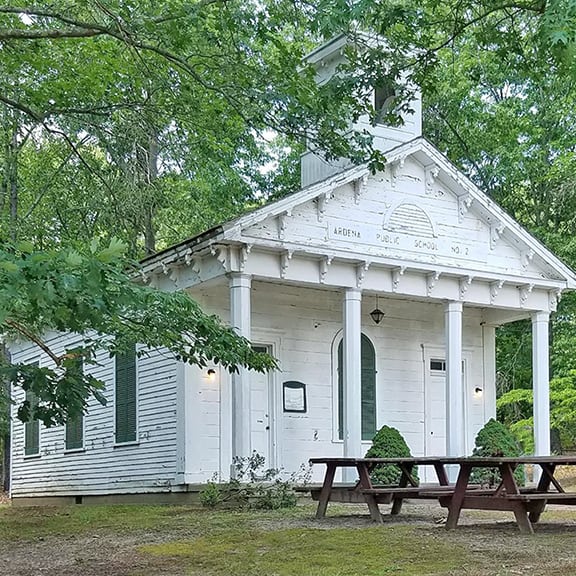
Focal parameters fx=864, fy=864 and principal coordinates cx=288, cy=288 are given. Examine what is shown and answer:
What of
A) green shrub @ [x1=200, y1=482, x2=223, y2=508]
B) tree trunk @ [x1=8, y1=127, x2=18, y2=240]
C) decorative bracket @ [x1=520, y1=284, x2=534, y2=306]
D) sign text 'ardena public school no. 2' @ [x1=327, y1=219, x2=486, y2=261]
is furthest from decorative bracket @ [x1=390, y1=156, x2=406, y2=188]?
tree trunk @ [x1=8, y1=127, x2=18, y2=240]

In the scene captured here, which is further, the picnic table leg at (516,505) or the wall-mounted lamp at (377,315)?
the wall-mounted lamp at (377,315)

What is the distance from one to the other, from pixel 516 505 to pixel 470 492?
120cm

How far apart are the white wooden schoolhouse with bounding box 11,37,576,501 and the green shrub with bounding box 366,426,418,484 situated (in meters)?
0.29

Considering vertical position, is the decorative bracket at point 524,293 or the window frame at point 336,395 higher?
the decorative bracket at point 524,293

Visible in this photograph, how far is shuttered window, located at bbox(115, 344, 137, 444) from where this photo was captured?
15.1 meters

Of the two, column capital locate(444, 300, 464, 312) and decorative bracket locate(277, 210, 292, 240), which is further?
column capital locate(444, 300, 464, 312)

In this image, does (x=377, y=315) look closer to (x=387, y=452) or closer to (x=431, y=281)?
(x=431, y=281)

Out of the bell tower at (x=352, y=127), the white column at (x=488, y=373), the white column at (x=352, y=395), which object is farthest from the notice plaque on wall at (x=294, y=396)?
the white column at (x=488, y=373)

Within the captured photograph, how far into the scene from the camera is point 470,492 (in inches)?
339

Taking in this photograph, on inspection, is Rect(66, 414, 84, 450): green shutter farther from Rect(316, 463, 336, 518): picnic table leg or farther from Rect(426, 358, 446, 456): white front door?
Rect(316, 463, 336, 518): picnic table leg

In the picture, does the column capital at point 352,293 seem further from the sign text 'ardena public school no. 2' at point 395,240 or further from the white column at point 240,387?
the white column at point 240,387

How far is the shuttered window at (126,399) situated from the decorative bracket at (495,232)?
653 cm

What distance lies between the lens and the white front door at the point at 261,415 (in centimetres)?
1389

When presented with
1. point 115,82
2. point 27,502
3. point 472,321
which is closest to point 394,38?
point 115,82
